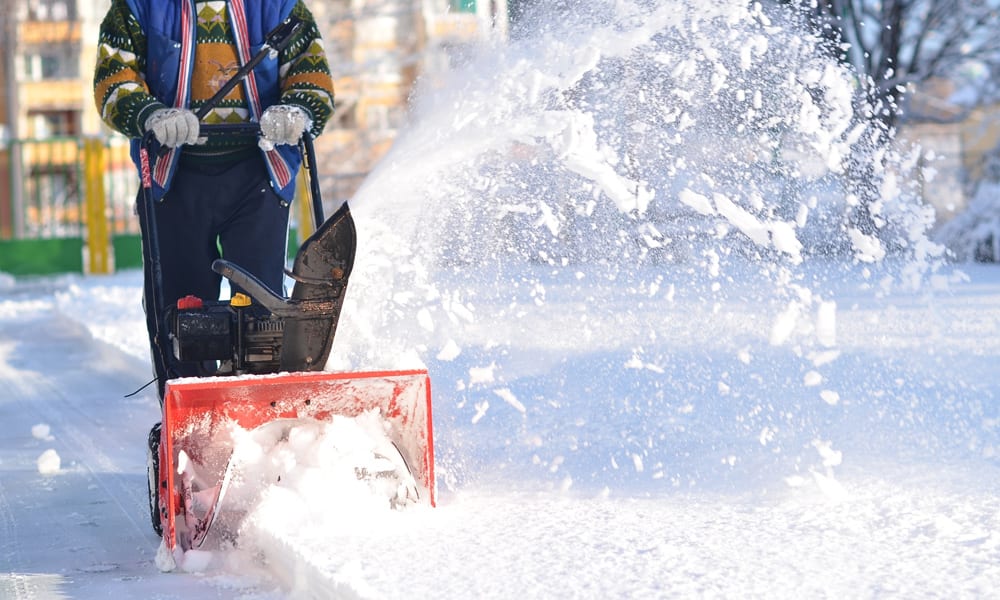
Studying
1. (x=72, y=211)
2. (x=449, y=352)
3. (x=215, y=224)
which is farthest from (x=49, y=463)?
(x=72, y=211)

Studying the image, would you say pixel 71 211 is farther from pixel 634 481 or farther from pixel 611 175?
pixel 634 481

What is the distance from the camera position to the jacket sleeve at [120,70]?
12.0 feet

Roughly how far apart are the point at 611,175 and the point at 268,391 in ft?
5.49

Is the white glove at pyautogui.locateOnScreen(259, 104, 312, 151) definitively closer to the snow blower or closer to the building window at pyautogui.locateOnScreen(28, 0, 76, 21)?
the snow blower

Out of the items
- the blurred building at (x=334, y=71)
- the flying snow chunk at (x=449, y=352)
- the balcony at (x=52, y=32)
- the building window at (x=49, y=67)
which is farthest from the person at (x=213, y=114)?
the building window at (x=49, y=67)

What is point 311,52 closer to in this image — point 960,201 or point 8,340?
point 8,340

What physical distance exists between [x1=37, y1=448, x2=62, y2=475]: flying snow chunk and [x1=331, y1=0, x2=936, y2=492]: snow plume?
41.8 inches

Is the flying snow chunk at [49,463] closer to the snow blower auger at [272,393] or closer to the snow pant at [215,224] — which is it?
the snow pant at [215,224]

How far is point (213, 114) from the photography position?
3.86m

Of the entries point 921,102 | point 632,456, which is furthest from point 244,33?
point 921,102

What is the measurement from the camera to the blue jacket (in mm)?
3777

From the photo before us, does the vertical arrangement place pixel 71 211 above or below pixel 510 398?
below

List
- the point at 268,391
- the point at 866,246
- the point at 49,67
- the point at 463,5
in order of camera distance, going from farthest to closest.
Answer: the point at 49,67
the point at 463,5
the point at 866,246
the point at 268,391

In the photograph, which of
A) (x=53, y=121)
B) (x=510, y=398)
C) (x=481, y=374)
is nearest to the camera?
(x=510, y=398)
